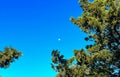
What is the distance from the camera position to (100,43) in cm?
2552

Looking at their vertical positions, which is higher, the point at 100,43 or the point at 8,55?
the point at 8,55

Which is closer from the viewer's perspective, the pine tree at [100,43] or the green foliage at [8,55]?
the pine tree at [100,43]

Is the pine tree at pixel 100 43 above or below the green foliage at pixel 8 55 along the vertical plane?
below

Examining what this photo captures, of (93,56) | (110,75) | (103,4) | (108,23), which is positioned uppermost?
(103,4)

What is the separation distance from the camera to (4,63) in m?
27.6

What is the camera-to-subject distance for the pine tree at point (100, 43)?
2481 centimetres

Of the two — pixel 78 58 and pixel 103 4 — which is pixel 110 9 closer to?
pixel 103 4

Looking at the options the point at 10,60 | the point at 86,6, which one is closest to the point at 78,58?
the point at 86,6

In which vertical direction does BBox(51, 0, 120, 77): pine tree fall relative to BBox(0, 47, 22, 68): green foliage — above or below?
below

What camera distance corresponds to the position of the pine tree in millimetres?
24812

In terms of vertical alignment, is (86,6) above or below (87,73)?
above

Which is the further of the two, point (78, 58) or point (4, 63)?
point (4, 63)

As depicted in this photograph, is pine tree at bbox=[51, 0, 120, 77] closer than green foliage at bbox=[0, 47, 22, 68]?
Yes

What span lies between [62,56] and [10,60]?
4.87 meters
